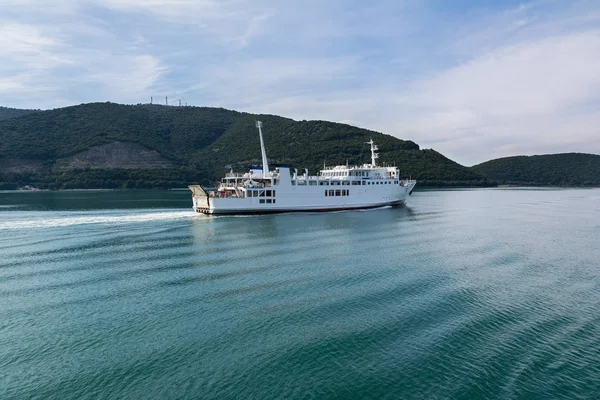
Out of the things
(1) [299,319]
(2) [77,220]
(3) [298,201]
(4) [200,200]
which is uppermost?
(4) [200,200]

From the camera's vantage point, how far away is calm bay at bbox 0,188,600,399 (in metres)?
11.0

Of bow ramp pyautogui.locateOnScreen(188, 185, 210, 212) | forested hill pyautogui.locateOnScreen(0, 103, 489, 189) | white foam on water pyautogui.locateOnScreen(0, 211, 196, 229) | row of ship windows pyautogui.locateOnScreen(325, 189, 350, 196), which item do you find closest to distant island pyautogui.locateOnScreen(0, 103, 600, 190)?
forested hill pyautogui.locateOnScreen(0, 103, 489, 189)

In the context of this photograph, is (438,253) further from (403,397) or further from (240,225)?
(240,225)

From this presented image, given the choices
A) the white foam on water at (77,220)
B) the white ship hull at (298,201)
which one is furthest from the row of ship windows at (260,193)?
the white foam on water at (77,220)

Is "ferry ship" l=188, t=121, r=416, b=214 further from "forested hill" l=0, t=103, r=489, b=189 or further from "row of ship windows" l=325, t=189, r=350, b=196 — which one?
"forested hill" l=0, t=103, r=489, b=189

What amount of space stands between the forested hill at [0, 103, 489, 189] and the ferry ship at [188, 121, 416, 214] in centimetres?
6132

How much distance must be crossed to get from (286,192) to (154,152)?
11674 centimetres

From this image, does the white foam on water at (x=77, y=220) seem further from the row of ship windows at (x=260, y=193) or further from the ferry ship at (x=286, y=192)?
the row of ship windows at (x=260, y=193)

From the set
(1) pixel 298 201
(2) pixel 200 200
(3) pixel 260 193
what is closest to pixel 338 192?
(1) pixel 298 201

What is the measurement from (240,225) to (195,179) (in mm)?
96536

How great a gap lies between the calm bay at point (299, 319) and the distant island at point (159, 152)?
97003mm

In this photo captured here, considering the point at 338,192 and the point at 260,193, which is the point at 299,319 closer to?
the point at 260,193

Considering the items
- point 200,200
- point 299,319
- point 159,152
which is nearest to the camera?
point 299,319

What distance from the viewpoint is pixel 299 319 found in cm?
1552
